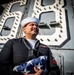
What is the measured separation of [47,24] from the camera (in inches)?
105

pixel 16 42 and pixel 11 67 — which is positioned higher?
pixel 16 42

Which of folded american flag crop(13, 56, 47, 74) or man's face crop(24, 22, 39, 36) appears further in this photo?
man's face crop(24, 22, 39, 36)

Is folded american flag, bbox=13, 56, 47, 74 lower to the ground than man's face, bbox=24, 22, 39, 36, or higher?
lower

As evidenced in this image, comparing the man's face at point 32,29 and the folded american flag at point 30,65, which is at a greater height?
the man's face at point 32,29

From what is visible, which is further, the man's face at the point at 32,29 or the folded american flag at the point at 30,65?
the man's face at the point at 32,29

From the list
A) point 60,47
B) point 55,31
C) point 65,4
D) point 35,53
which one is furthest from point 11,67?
point 65,4

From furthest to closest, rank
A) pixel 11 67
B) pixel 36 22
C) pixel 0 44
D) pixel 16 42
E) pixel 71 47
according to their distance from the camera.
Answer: pixel 0 44 → pixel 71 47 → pixel 36 22 → pixel 16 42 → pixel 11 67

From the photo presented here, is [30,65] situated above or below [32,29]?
below

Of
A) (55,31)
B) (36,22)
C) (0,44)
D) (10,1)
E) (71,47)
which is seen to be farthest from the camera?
(10,1)

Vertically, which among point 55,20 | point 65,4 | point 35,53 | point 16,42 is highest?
point 65,4

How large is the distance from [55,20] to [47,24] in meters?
0.13

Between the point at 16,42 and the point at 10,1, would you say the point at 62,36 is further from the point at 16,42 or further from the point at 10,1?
the point at 10,1

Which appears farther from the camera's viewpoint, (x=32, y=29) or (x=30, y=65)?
(x=32, y=29)

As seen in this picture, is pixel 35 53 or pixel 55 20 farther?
pixel 55 20
